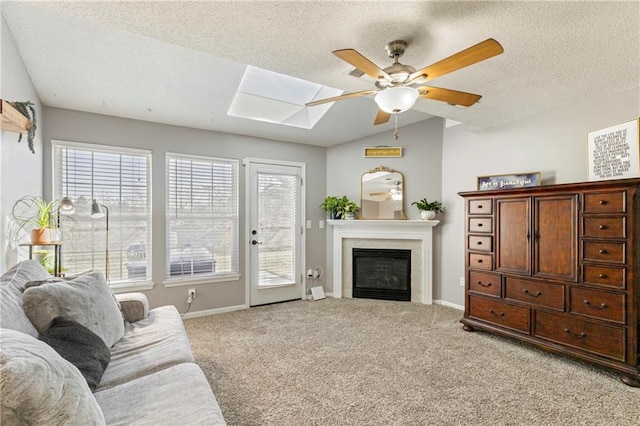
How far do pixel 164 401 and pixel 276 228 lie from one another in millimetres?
3351

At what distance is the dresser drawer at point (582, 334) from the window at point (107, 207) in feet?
13.4

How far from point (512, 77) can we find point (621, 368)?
2282 millimetres

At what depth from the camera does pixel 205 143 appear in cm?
405

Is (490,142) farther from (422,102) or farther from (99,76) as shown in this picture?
(99,76)

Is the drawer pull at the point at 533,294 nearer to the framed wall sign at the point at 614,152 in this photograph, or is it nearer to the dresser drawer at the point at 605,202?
the dresser drawer at the point at 605,202

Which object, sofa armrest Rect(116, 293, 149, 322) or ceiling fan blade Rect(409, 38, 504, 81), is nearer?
ceiling fan blade Rect(409, 38, 504, 81)

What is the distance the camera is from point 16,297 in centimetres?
152

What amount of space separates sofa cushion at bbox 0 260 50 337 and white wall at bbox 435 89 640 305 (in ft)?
13.6

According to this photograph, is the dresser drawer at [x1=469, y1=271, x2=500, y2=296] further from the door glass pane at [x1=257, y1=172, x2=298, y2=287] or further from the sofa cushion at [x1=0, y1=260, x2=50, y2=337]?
the sofa cushion at [x1=0, y1=260, x2=50, y2=337]

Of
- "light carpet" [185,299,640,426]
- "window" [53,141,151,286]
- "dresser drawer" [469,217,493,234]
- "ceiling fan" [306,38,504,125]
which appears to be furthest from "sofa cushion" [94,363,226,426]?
"dresser drawer" [469,217,493,234]

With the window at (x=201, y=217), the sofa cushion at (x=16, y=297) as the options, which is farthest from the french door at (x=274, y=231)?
the sofa cushion at (x=16, y=297)

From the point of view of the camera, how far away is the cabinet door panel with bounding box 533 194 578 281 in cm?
259

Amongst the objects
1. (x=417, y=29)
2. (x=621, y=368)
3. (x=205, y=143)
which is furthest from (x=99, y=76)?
(x=621, y=368)

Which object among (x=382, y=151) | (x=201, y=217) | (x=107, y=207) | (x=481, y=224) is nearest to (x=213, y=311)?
(x=201, y=217)
